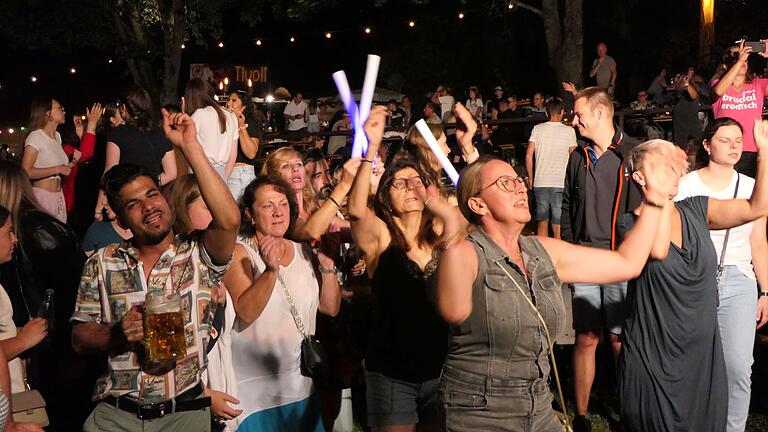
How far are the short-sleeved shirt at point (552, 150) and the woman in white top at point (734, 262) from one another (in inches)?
171

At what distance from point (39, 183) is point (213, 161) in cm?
185

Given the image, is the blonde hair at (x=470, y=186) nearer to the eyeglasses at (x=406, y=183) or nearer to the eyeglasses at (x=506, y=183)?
the eyeglasses at (x=506, y=183)

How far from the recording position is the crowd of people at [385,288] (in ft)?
12.2

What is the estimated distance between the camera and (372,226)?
16.6 feet

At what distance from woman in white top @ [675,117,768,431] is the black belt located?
3405mm

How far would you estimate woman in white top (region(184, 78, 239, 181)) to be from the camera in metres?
7.78

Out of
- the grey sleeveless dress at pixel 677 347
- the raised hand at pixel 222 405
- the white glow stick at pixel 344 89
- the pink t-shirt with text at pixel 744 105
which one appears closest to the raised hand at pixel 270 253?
the raised hand at pixel 222 405

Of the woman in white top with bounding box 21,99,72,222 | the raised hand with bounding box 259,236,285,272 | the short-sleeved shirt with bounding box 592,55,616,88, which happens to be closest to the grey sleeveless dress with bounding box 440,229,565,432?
the raised hand with bounding box 259,236,285,272

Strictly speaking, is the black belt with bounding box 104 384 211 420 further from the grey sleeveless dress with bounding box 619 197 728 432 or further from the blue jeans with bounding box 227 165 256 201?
the blue jeans with bounding box 227 165 256 201

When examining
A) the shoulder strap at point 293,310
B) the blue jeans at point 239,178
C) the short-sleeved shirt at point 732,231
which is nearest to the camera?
the shoulder strap at point 293,310

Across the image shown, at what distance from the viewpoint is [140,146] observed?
7789 mm

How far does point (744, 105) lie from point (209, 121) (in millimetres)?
5145

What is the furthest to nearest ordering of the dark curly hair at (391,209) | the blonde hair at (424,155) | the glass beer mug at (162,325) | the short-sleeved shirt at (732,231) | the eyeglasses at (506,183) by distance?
the blonde hair at (424,155)
the short-sleeved shirt at (732,231)
the dark curly hair at (391,209)
the eyeglasses at (506,183)
the glass beer mug at (162,325)

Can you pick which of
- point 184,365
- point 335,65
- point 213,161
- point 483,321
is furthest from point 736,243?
point 335,65
